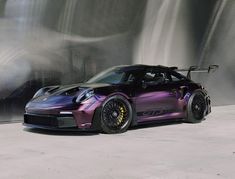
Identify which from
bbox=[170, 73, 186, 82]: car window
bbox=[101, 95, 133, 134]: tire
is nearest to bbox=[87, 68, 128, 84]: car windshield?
bbox=[101, 95, 133, 134]: tire

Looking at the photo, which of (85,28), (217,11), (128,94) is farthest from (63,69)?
(217,11)

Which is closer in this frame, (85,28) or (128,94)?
(128,94)

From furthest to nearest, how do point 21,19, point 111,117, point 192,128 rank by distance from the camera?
point 21,19 < point 192,128 < point 111,117

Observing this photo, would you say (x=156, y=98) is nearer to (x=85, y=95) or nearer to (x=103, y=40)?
(x=85, y=95)

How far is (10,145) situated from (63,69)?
3796 mm

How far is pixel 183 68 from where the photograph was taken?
13781 mm

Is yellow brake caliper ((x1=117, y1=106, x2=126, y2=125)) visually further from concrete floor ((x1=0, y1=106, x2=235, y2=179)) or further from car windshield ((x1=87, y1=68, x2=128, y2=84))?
car windshield ((x1=87, y1=68, x2=128, y2=84))

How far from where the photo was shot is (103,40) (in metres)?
12.1

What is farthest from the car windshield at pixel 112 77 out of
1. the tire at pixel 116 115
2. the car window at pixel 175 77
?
the car window at pixel 175 77

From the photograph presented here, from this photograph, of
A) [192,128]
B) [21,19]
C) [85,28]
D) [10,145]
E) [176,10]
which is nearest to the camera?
[10,145]

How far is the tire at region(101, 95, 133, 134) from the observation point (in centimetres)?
880

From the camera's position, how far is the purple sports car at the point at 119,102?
28.2 ft

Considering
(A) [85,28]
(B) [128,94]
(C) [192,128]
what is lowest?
(C) [192,128]

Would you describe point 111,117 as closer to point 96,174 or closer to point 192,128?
point 192,128
